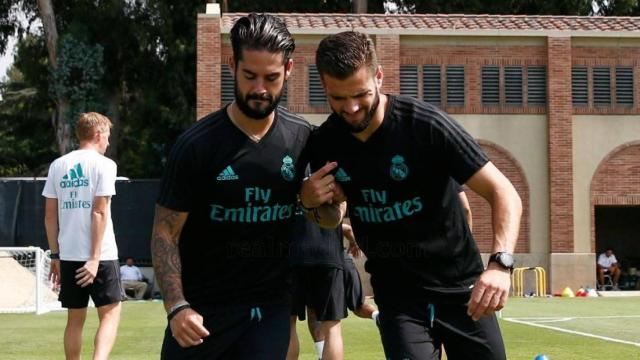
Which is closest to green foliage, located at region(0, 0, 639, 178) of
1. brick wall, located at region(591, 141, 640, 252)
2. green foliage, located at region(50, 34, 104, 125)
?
green foliage, located at region(50, 34, 104, 125)

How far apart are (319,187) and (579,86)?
32.0 meters

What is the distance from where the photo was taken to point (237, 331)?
16.7ft

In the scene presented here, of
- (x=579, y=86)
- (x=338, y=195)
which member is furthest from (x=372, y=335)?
(x=579, y=86)

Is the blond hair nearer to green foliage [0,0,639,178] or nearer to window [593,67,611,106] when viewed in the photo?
window [593,67,611,106]

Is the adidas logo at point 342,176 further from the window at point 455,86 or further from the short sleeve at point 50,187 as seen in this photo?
the window at point 455,86

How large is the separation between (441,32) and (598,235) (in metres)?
11.9

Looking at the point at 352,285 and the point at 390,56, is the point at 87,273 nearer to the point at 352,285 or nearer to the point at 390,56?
the point at 352,285

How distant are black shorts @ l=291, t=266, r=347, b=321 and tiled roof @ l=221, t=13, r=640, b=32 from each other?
25715mm

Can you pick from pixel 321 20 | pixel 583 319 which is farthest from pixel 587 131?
pixel 583 319

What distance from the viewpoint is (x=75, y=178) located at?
8914 millimetres

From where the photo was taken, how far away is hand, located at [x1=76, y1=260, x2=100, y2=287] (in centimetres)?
878

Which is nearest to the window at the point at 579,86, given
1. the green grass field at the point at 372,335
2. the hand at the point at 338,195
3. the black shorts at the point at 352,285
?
the green grass field at the point at 372,335

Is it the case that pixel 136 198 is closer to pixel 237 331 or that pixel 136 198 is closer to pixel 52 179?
pixel 52 179

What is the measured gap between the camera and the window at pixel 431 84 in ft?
115
